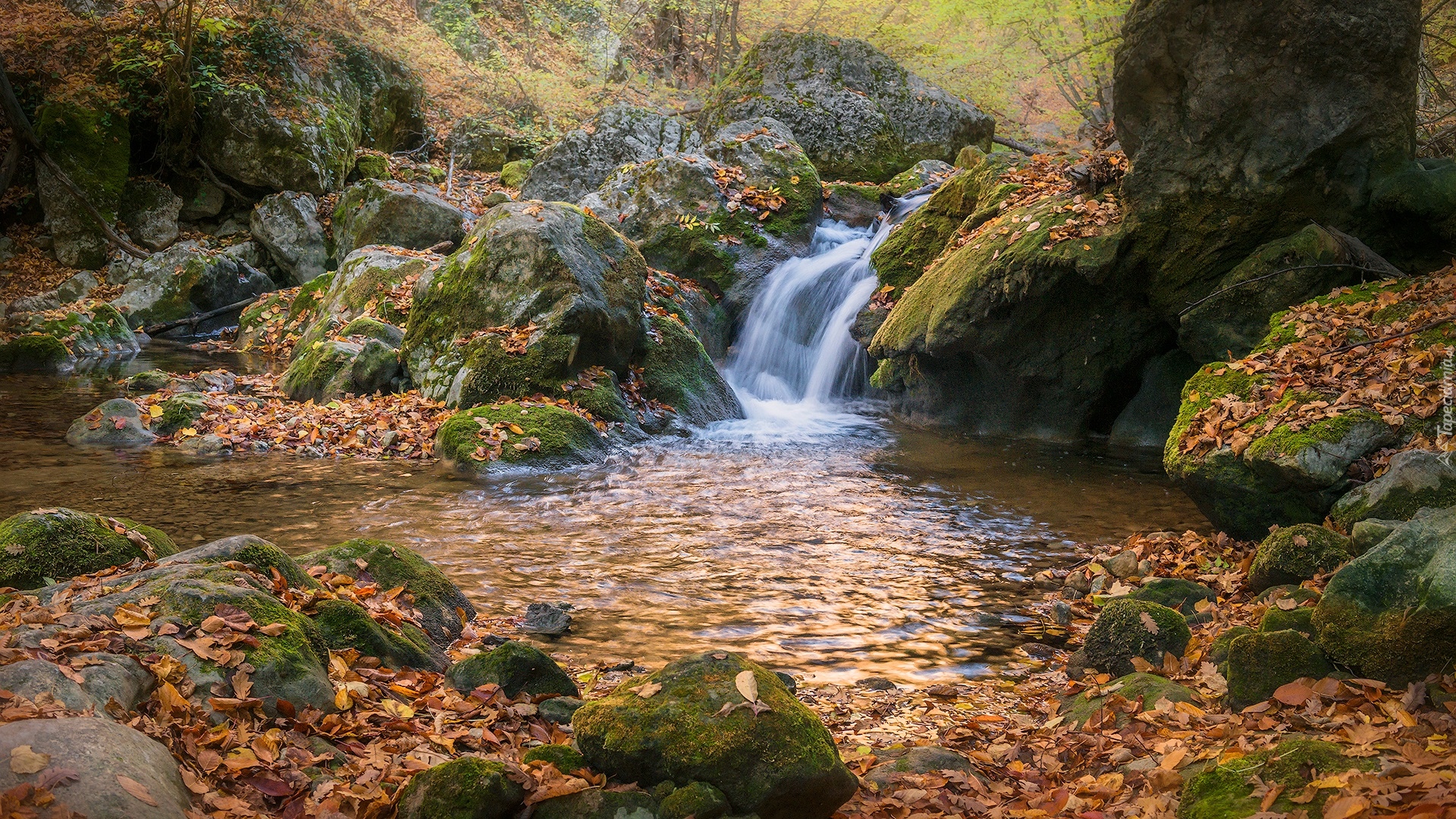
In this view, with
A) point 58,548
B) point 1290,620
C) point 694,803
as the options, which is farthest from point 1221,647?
point 58,548

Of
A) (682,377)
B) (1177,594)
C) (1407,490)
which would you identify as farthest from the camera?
(682,377)

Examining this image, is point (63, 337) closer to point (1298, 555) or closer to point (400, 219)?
point (400, 219)

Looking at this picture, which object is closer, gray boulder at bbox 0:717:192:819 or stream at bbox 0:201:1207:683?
gray boulder at bbox 0:717:192:819

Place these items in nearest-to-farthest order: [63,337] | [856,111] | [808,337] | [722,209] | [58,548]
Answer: [58,548], [808,337], [722,209], [63,337], [856,111]

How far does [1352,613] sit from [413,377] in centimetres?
972

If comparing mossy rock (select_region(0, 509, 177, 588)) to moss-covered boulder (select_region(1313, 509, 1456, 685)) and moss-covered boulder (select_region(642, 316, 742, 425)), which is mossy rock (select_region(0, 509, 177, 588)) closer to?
moss-covered boulder (select_region(1313, 509, 1456, 685))

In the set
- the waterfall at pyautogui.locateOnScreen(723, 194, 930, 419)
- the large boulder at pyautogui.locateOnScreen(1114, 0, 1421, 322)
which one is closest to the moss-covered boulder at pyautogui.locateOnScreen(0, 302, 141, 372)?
the waterfall at pyautogui.locateOnScreen(723, 194, 930, 419)

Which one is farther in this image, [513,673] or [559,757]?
[513,673]

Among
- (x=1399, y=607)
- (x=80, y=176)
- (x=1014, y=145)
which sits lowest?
(x=1399, y=607)

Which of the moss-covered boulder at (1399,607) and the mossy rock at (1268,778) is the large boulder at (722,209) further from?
the mossy rock at (1268,778)

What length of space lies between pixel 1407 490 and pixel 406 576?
518 cm

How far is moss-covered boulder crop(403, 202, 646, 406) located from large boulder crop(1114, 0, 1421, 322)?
18.4 ft

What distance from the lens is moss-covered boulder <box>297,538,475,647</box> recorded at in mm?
4859

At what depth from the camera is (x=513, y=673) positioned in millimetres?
3992
